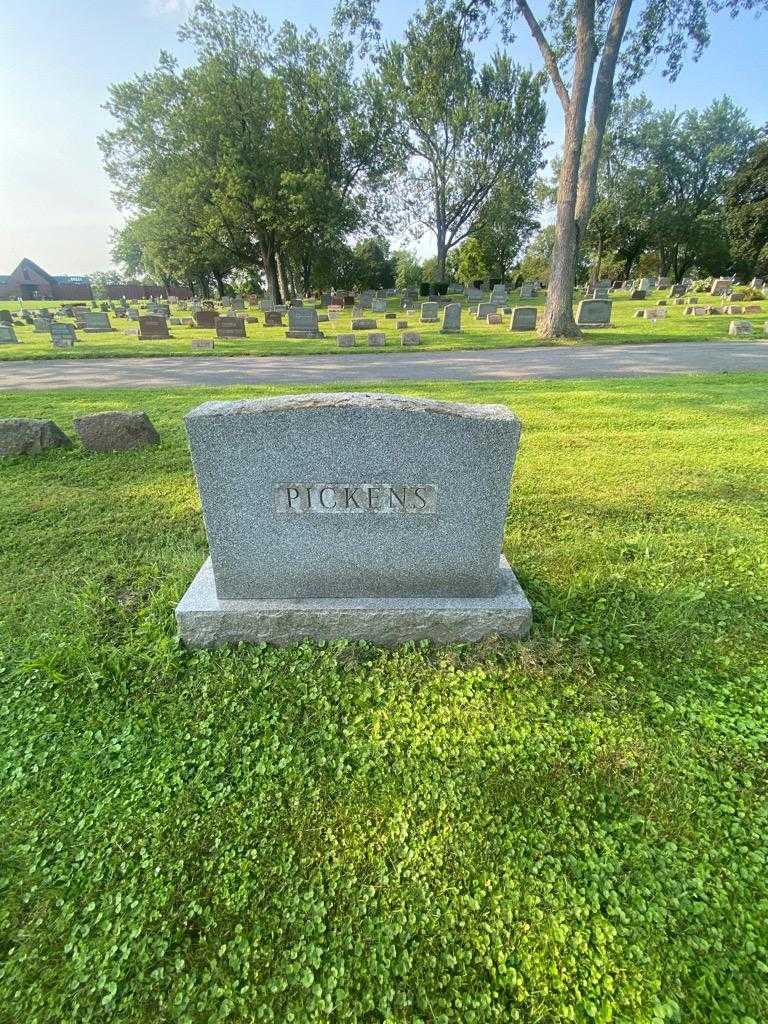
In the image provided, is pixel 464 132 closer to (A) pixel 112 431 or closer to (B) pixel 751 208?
(B) pixel 751 208

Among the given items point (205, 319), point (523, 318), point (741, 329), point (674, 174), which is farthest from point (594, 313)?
point (674, 174)

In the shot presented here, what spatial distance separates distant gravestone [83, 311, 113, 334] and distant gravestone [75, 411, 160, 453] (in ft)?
66.5

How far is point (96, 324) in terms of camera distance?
2188cm

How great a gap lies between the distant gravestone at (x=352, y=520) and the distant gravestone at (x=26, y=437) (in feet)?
11.5

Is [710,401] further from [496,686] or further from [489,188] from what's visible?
[489,188]

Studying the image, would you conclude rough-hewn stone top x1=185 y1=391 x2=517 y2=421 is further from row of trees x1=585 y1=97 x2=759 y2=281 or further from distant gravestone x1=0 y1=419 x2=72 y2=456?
row of trees x1=585 y1=97 x2=759 y2=281

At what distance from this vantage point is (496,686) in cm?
229

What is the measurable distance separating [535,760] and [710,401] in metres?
6.74

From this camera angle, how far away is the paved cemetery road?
9.31 meters

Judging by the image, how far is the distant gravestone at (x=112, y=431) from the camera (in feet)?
16.4

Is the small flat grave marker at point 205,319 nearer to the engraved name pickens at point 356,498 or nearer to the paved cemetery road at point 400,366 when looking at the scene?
the paved cemetery road at point 400,366

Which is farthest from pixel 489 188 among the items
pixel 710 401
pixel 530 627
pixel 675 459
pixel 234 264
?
pixel 530 627

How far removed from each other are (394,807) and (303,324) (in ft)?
58.9

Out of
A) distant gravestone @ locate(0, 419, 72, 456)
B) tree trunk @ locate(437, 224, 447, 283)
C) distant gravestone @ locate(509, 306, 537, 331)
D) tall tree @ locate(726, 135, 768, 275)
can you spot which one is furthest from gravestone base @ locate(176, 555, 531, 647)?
tall tree @ locate(726, 135, 768, 275)
